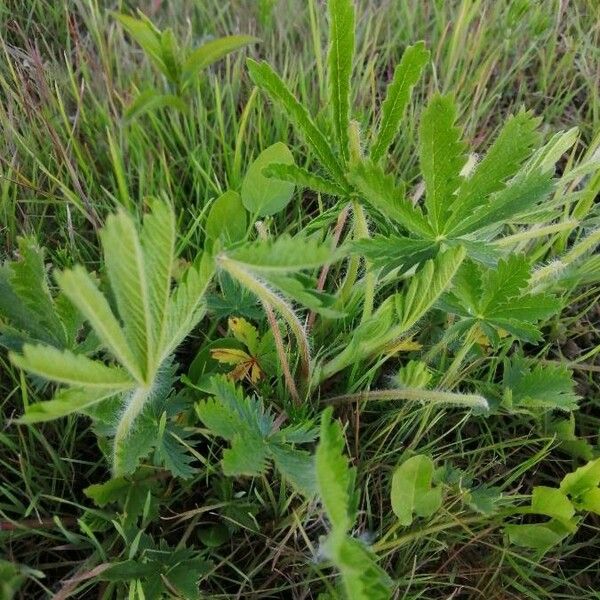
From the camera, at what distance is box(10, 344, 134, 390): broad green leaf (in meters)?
0.71

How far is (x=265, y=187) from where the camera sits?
1221 millimetres

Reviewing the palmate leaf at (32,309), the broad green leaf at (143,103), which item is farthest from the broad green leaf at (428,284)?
the broad green leaf at (143,103)

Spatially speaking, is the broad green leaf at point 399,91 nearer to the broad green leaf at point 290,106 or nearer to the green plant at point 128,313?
the broad green leaf at point 290,106

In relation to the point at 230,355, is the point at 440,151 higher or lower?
higher

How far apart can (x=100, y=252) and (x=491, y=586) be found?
36.3 inches

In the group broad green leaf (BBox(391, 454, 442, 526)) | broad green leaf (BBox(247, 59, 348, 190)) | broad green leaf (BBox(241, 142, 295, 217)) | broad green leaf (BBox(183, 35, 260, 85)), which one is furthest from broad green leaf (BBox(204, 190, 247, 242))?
broad green leaf (BBox(391, 454, 442, 526))

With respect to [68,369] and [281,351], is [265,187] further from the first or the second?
[68,369]

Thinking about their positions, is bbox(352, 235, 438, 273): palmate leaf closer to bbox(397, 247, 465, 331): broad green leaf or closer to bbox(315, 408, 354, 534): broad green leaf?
bbox(397, 247, 465, 331): broad green leaf

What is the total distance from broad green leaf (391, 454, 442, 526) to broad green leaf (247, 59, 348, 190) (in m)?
0.45

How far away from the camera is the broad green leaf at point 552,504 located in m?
1.07

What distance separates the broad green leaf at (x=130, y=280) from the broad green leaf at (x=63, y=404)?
0.06 meters

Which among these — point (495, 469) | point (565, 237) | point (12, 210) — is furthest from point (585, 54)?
point (12, 210)

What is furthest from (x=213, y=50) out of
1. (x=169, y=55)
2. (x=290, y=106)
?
(x=290, y=106)

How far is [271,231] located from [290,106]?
50 centimetres
